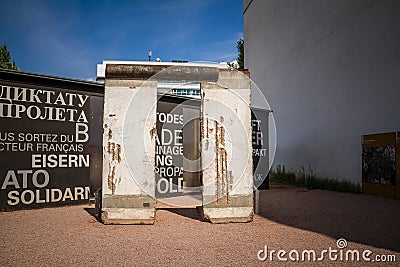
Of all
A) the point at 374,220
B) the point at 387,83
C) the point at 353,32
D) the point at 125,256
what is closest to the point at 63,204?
the point at 125,256

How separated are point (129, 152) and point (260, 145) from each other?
6026mm

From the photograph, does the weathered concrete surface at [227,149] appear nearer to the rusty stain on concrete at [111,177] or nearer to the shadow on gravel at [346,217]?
the shadow on gravel at [346,217]

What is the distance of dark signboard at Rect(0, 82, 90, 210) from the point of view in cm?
594

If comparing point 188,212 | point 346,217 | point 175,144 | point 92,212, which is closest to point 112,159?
point 92,212

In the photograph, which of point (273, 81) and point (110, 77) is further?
point (273, 81)

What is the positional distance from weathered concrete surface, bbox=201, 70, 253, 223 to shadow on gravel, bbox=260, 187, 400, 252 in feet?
2.80

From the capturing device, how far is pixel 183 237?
415 centimetres

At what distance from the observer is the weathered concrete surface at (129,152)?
A: 16.4 feet

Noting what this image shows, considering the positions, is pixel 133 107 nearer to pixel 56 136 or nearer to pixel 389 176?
pixel 56 136

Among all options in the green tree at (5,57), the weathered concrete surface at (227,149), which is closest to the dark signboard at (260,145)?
the weathered concrete surface at (227,149)

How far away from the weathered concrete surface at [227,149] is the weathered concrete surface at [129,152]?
38.1 inches

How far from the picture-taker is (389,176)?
8156mm

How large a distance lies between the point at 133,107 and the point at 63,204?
3.07 m

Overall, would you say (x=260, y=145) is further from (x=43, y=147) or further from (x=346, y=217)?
(x=43, y=147)
